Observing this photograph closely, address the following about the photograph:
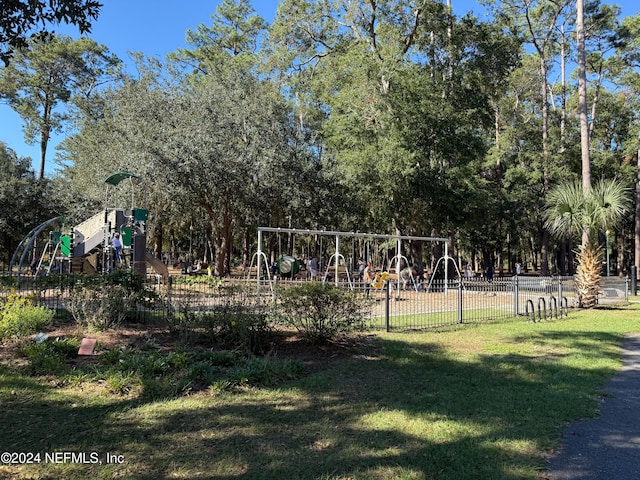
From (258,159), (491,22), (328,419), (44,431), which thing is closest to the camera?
(44,431)

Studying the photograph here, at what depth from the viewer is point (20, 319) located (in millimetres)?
6953

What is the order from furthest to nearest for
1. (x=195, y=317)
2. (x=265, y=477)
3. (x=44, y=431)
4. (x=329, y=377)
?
1. (x=195, y=317)
2. (x=329, y=377)
3. (x=44, y=431)
4. (x=265, y=477)

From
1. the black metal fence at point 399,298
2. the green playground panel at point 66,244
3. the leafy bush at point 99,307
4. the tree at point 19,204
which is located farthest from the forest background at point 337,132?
the leafy bush at point 99,307

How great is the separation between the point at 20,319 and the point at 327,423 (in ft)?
17.4

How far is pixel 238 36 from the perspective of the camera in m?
37.7

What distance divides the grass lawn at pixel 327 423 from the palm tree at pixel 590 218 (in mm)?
9388

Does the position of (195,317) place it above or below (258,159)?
below

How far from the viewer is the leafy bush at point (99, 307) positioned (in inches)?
303

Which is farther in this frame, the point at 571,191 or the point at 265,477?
the point at 571,191

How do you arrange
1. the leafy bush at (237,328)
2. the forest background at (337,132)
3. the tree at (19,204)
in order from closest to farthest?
the leafy bush at (237,328) < the forest background at (337,132) < the tree at (19,204)

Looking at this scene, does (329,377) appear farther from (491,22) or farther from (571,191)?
(491,22)

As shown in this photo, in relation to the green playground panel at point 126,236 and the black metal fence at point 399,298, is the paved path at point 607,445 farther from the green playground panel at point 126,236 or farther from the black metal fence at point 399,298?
the green playground panel at point 126,236

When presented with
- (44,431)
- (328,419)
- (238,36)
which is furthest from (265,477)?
(238,36)

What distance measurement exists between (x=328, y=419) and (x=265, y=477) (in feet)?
4.32
